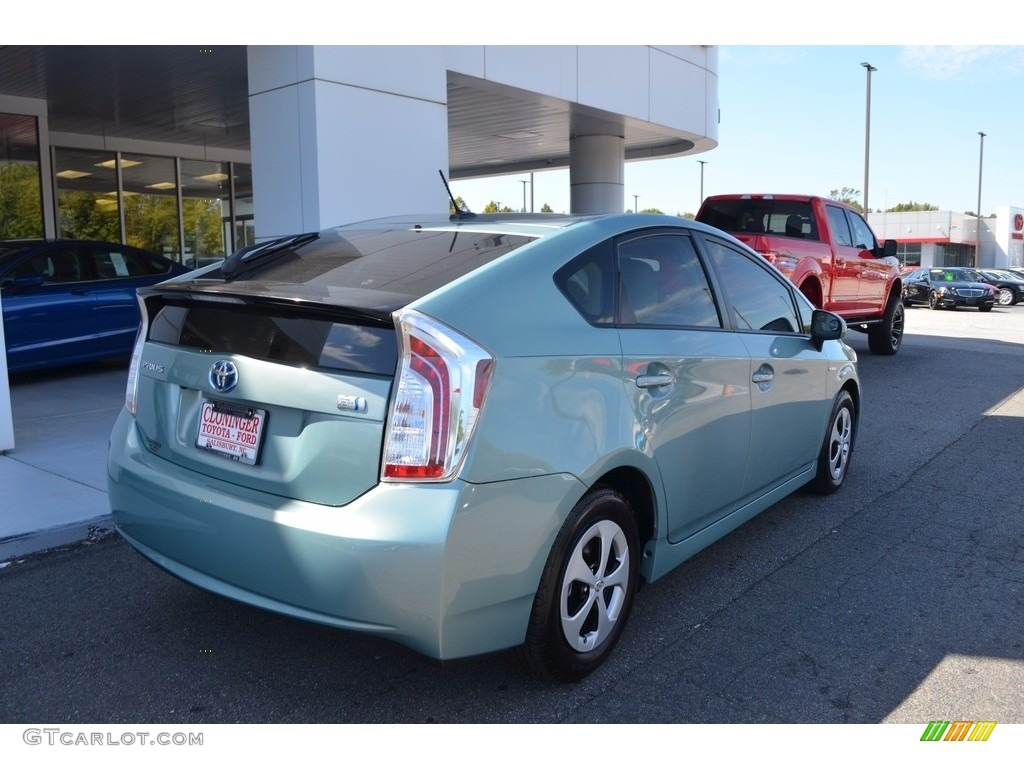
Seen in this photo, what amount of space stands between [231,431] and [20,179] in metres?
14.9

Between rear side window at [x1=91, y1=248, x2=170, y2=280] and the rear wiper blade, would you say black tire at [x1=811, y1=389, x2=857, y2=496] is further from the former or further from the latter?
rear side window at [x1=91, y1=248, x2=170, y2=280]

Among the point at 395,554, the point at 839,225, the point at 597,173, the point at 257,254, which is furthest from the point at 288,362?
the point at 597,173

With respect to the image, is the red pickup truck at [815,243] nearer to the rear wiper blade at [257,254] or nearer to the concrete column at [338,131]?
the concrete column at [338,131]

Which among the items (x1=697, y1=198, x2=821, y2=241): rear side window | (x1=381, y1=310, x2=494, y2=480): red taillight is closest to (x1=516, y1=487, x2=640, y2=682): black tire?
(x1=381, y1=310, x2=494, y2=480): red taillight

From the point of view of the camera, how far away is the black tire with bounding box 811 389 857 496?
17.3 feet

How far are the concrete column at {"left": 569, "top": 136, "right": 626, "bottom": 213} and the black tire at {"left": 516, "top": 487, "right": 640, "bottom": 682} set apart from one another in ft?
42.8

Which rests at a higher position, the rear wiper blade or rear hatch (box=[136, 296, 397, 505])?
the rear wiper blade

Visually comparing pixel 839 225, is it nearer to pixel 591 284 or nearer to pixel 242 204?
pixel 591 284

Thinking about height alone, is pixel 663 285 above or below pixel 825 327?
above

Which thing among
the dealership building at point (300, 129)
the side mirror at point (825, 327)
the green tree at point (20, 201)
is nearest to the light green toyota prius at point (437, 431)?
the side mirror at point (825, 327)

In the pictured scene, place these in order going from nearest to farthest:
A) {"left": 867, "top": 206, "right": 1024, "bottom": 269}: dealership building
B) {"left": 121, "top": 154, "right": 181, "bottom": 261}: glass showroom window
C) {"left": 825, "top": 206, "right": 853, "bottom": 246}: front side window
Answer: {"left": 825, "top": 206, "right": 853, "bottom": 246}: front side window, {"left": 121, "top": 154, "right": 181, "bottom": 261}: glass showroom window, {"left": 867, "top": 206, "right": 1024, "bottom": 269}: dealership building

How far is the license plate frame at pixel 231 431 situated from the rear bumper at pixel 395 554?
110 millimetres

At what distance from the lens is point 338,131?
26.5 ft
